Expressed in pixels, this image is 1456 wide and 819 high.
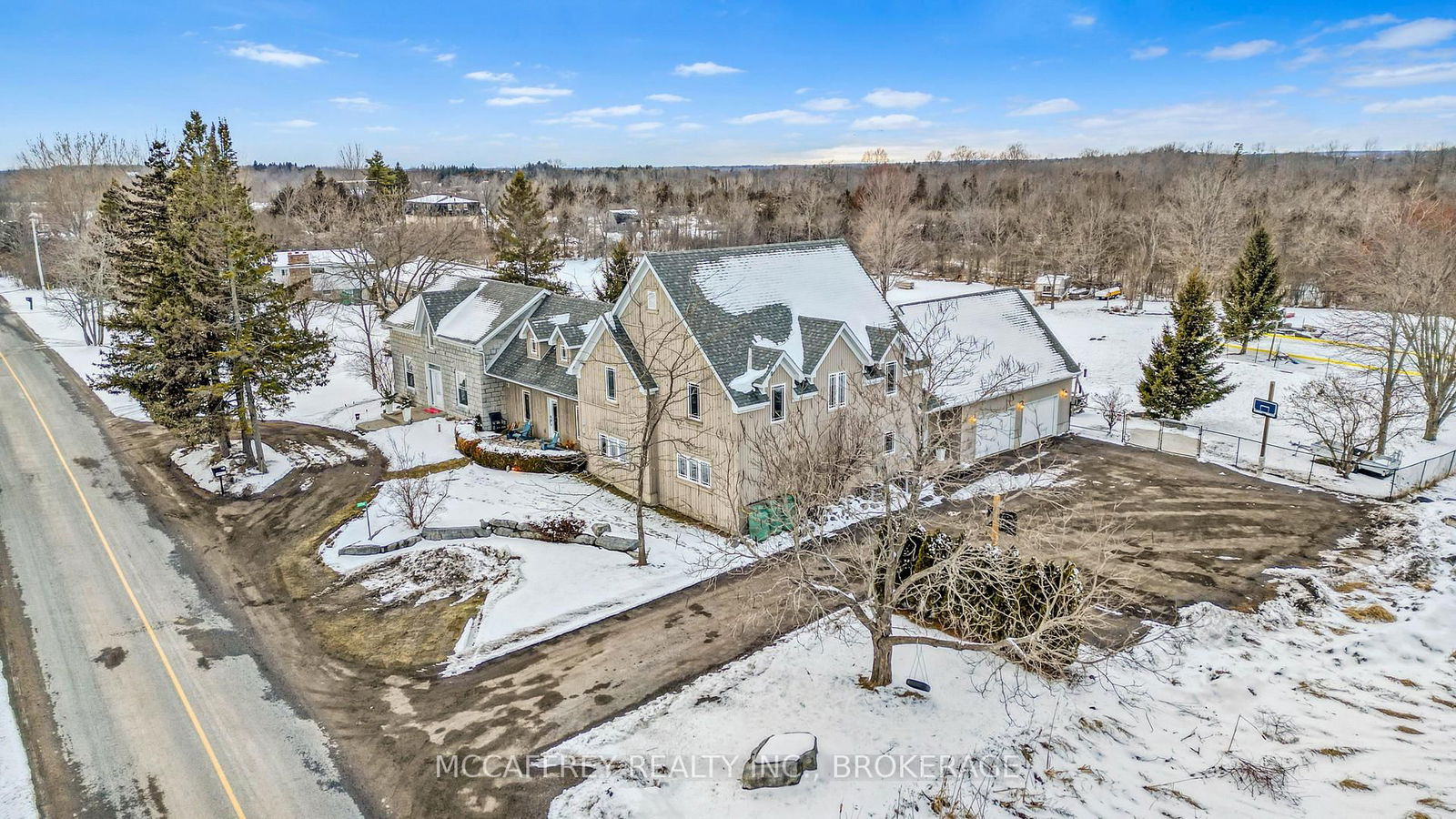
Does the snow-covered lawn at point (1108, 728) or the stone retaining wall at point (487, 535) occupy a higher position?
the stone retaining wall at point (487, 535)

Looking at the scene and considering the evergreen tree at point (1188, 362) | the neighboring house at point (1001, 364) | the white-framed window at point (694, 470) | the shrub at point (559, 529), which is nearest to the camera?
the shrub at point (559, 529)

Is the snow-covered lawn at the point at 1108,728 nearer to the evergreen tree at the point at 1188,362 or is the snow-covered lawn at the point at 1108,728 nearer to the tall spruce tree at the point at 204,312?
the evergreen tree at the point at 1188,362

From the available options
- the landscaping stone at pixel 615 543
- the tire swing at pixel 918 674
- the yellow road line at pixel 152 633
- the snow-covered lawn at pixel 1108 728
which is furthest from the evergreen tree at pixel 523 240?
the snow-covered lawn at pixel 1108 728

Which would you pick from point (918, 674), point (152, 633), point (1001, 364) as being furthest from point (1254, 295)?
point (152, 633)

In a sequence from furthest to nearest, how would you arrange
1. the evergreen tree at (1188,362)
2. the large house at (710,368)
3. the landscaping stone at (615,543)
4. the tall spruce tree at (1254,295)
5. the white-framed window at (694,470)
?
the tall spruce tree at (1254,295) < the evergreen tree at (1188,362) < the white-framed window at (694,470) < the large house at (710,368) < the landscaping stone at (615,543)

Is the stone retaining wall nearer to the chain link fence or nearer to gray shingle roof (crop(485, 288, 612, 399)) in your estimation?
gray shingle roof (crop(485, 288, 612, 399))

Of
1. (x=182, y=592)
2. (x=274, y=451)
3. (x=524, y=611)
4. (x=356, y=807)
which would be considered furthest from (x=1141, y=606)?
(x=274, y=451)

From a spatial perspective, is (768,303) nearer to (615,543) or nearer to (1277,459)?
(615,543)
